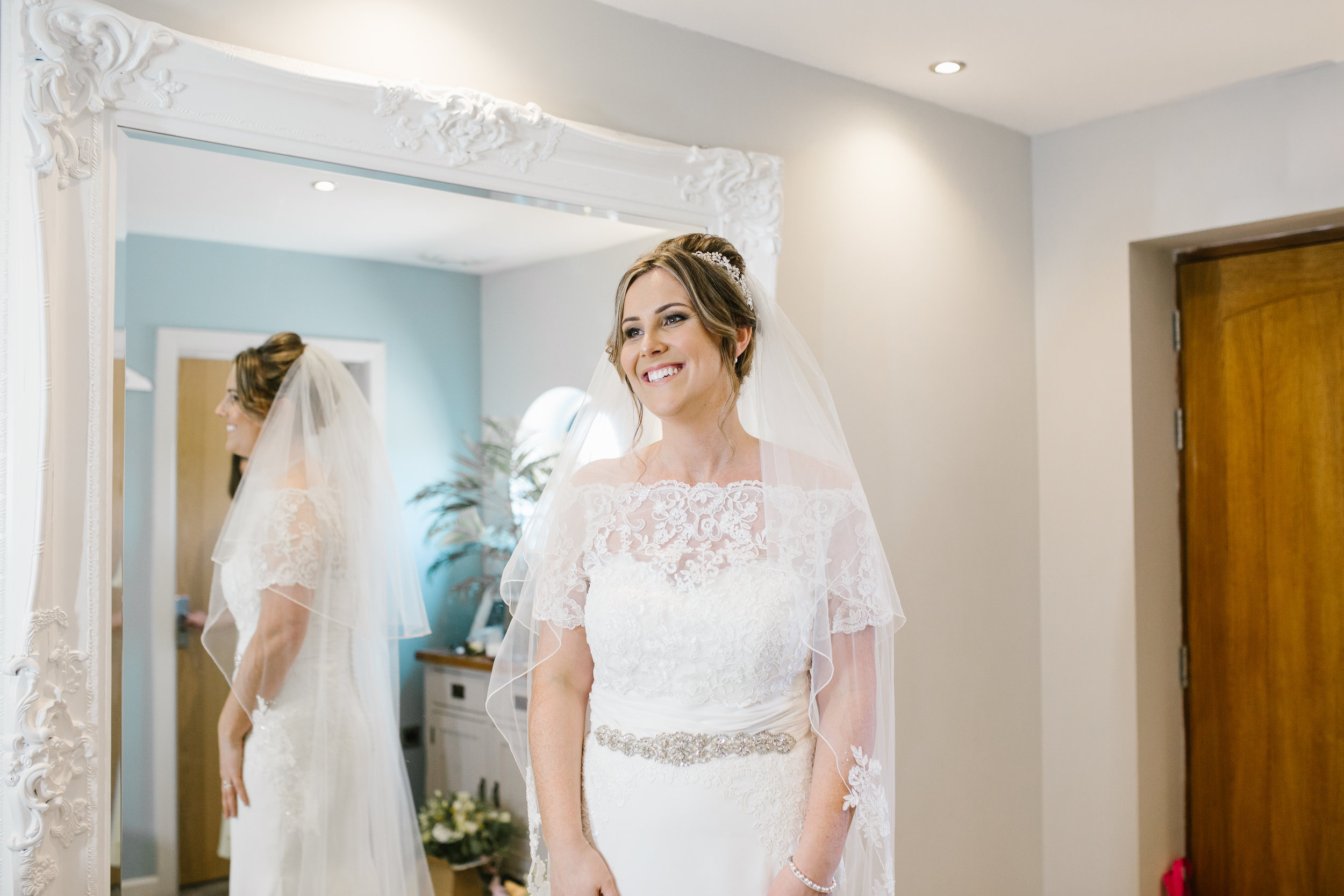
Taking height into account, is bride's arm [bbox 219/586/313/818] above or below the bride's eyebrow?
below

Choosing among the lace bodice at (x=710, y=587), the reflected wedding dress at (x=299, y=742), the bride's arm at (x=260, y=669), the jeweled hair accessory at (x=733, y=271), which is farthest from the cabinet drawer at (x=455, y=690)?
the jeweled hair accessory at (x=733, y=271)

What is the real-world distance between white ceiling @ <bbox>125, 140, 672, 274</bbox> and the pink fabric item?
7.94ft

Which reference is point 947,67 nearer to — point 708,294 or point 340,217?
point 708,294

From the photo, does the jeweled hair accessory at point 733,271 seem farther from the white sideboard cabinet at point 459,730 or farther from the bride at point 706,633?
the white sideboard cabinet at point 459,730

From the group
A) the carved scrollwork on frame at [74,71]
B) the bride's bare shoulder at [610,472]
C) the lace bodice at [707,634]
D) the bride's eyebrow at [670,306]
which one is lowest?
the lace bodice at [707,634]

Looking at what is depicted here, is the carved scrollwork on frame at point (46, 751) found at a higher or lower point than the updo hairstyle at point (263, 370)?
lower

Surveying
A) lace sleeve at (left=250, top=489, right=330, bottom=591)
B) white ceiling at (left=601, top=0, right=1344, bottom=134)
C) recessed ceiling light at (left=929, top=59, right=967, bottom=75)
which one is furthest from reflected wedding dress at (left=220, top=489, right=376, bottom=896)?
recessed ceiling light at (left=929, top=59, right=967, bottom=75)

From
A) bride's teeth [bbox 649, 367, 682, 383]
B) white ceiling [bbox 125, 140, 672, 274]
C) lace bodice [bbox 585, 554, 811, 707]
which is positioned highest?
white ceiling [bbox 125, 140, 672, 274]

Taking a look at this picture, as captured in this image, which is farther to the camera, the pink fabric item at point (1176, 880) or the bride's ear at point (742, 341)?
the pink fabric item at point (1176, 880)

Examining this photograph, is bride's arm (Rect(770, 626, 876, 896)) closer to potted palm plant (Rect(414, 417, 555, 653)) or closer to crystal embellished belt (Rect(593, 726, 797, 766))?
crystal embellished belt (Rect(593, 726, 797, 766))

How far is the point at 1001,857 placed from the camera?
3145mm

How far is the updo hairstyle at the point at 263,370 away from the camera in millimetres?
1876

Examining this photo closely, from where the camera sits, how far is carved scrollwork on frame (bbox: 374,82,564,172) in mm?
1998

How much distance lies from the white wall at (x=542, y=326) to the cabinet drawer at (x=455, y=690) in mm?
520
